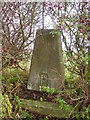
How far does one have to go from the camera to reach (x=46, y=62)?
2471 mm

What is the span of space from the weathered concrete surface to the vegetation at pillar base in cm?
13

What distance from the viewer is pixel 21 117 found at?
2.22 metres

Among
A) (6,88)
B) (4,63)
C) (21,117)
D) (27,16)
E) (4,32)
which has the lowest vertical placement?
(21,117)

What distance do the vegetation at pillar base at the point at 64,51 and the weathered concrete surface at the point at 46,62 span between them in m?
0.13

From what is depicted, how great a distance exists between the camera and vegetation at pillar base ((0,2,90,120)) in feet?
7.03

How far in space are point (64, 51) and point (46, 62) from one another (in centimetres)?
37

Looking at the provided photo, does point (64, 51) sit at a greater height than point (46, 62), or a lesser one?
greater

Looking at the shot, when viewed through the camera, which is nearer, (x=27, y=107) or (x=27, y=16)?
(x=27, y=107)

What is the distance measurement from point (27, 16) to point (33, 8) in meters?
0.19

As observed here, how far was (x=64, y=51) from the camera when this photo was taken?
237 centimetres

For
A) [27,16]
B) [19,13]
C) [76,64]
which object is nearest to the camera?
[76,64]

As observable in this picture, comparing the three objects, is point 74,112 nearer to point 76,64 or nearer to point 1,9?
point 76,64

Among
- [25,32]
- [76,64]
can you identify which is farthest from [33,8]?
[76,64]

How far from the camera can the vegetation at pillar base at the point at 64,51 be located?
2.14m
